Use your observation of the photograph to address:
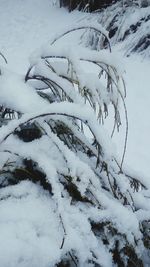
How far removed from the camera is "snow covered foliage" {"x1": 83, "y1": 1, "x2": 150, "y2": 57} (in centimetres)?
385

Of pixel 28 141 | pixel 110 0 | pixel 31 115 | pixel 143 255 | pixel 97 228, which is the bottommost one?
pixel 143 255

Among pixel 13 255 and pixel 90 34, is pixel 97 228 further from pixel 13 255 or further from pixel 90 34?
pixel 90 34

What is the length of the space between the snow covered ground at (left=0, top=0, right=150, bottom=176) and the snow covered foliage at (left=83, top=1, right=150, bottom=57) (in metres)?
0.15

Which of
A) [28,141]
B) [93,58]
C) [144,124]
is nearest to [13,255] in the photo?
[28,141]

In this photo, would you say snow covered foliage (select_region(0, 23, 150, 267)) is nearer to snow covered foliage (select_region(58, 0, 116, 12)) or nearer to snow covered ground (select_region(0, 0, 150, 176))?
snow covered ground (select_region(0, 0, 150, 176))

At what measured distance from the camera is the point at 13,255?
3.29ft

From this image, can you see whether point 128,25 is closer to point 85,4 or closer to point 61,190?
point 85,4

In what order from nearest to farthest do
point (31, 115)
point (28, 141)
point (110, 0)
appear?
point (31, 115)
point (28, 141)
point (110, 0)

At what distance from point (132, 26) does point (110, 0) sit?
2.53 feet

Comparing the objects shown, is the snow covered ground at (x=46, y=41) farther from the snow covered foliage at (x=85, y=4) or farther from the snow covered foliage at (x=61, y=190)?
the snow covered foliage at (x=61, y=190)

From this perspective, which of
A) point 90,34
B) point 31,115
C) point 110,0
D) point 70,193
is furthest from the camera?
point 110,0

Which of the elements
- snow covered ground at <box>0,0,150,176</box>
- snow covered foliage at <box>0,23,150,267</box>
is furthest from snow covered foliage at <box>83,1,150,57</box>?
snow covered foliage at <box>0,23,150,267</box>

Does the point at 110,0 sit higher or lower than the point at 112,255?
higher

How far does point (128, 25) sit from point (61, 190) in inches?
126
